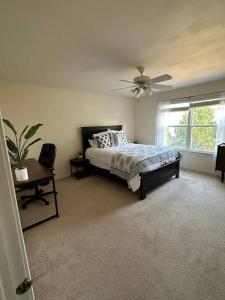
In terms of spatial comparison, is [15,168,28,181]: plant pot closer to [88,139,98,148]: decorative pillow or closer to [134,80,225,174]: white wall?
[88,139,98,148]: decorative pillow

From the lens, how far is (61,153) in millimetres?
4031

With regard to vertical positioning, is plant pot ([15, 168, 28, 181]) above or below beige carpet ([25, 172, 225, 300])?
above

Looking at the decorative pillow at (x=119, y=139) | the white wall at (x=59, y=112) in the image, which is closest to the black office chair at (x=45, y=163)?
the white wall at (x=59, y=112)

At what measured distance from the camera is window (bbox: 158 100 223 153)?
12.8ft

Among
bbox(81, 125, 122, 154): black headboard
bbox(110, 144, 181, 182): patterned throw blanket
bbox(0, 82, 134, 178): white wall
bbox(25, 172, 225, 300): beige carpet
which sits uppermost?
bbox(0, 82, 134, 178): white wall

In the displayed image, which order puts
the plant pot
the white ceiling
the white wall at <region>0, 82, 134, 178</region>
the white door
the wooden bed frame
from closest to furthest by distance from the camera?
the white door → the white ceiling → the plant pot → the wooden bed frame → the white wall at <region>0, 82, 134, 178</region>

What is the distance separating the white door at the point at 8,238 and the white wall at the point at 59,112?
3323 millimetres

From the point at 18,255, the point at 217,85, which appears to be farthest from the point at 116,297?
the point at 217,85

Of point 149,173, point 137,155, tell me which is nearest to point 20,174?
point 137,155

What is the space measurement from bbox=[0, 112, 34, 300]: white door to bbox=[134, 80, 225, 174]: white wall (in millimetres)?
4443

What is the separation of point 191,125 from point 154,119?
46.7 inches

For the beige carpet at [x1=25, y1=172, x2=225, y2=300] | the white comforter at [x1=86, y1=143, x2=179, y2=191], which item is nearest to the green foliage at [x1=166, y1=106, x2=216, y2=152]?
the white comforter at [x1=86, y1=143, x2=179, y2=191]

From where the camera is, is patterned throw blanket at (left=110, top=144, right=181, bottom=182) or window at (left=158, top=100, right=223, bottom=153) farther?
window at (left=158, top=100, right=223, bottom=153)

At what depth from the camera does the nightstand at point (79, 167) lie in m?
3.96
